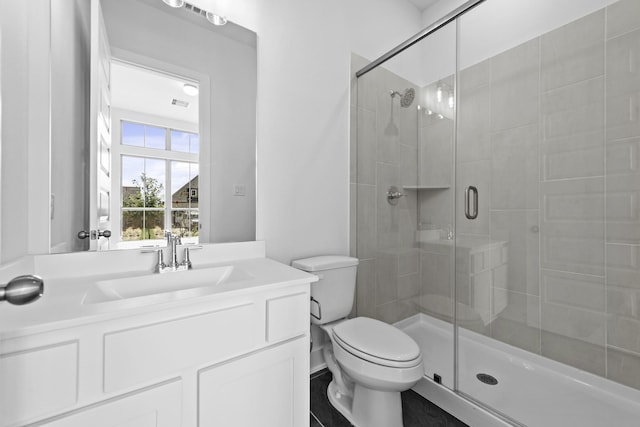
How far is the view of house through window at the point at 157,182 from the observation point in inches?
45.4

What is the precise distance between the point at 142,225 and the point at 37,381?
67 centimetres

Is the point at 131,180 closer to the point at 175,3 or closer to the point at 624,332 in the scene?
the point at 175,3

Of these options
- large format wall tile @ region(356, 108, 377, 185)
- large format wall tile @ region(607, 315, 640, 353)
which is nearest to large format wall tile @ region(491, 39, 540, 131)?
large format wall tile @ region(356, 108, 377, 185)

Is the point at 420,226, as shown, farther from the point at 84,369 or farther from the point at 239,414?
the point at 84,369

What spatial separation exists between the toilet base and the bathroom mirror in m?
0.94

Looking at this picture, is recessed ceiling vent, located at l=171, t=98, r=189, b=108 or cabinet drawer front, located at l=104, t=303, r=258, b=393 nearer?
cabinet drawer front, located at l=104, t=303, r=258, b=393

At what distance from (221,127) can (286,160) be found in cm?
38

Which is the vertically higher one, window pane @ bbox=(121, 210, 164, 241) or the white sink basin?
window pane @ bbox=(121, 210, 164, 241)

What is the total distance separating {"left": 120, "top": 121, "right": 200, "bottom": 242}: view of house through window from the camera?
3.78 ft

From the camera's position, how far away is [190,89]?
1298 millimetres

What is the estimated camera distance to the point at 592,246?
4.71 feet

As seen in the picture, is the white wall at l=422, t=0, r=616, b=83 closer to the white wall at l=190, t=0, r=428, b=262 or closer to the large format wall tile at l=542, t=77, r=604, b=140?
the large format wall tile at l=542, t=77, r=604, b=140

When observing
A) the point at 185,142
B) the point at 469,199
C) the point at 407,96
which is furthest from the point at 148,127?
the point at 469,199

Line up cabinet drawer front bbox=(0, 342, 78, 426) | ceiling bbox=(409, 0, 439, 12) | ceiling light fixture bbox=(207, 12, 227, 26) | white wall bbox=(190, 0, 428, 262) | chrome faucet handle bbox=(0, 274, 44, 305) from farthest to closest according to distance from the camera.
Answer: ceiling bbox=(409, 0, 439, 12), white wall bbox=(190, 0, 428, 262), ceiling light fixture bbox=(207, 12, 227, 26), cabinet drawer front bbox=(0, 342, 78, 426), chrome faucet handle bbox=(0, 274, 44, 305)
